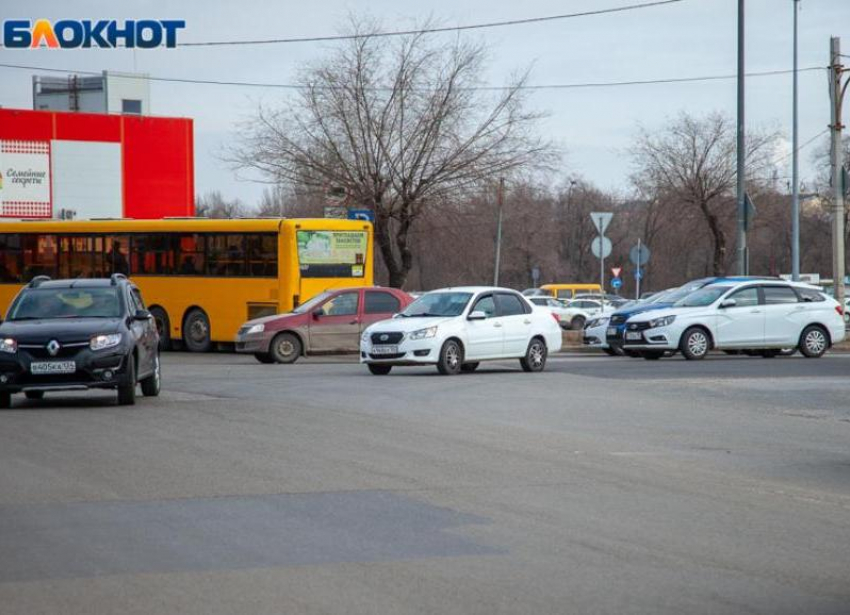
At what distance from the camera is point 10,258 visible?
36750 millimetres

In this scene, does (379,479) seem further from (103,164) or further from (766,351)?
(103,164)

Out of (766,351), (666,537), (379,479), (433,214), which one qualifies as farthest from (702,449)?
(433,214)

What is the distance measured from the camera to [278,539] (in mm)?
8141

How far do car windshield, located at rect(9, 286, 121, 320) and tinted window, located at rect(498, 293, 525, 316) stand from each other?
839cm

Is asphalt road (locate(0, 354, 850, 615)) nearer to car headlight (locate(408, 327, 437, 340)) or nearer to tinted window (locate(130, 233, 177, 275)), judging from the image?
car headlight (locate(408, 327, 437, 340))

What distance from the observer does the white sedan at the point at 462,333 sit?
933 inches

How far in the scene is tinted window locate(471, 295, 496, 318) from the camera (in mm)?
24641

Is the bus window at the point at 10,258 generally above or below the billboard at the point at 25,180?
below

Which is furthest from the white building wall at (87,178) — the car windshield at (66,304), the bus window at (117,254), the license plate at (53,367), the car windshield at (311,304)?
the license plate at (53,367)

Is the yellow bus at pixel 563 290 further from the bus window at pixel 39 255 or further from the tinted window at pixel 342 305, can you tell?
the tinted window at pixel 342 305

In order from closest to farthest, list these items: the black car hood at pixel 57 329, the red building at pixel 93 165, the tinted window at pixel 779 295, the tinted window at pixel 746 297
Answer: the black car hood at pixel 57 329
the tinted window at pixel 746 297
the tinted window at pixel 779 295
the red building at pixel 93 165

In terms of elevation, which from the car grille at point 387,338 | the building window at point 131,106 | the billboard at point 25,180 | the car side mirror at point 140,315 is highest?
the building window at point 131,106

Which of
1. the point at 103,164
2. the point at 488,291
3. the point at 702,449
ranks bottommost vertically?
the point at 702,449

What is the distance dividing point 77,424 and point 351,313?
48.5ft
